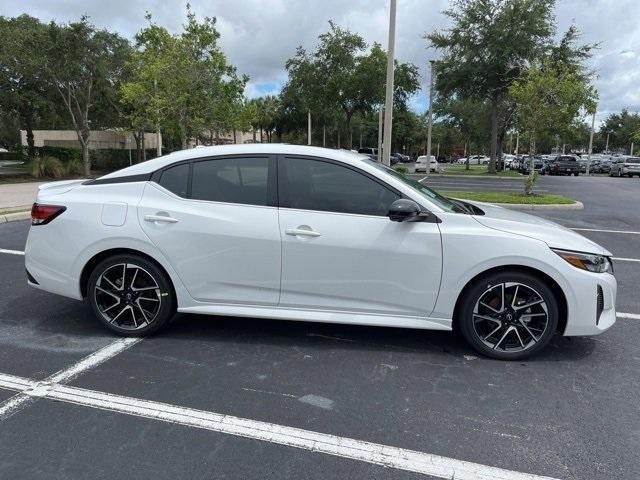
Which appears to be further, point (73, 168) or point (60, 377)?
point (73, 168)

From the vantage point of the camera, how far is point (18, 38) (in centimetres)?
2169

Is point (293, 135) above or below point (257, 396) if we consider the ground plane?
above

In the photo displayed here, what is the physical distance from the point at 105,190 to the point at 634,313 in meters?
5.20

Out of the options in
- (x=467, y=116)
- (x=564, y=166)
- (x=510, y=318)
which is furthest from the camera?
(x=467, y=116)

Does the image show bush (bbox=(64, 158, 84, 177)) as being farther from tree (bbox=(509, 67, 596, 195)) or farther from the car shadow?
the car shadow

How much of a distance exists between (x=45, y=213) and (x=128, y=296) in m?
1.03

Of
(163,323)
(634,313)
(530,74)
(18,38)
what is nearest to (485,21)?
(530,74)

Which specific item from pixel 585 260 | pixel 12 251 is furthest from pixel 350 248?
pixel 12 251

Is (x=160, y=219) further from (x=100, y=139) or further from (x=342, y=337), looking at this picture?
(x=100, y=139)

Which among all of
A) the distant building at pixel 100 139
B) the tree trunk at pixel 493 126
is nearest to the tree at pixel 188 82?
the distant building at pixel 100 139

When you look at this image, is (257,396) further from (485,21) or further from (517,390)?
(485,21)

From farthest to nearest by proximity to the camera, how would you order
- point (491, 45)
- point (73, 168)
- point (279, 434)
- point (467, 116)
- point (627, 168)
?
1. point (467, 116)
2. point (627, 168)
3. point (491, 45)
4. point (73, 168)
5. point (279, 434)

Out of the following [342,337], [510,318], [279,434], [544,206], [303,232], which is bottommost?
[279,434]

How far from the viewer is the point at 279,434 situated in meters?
3.00
